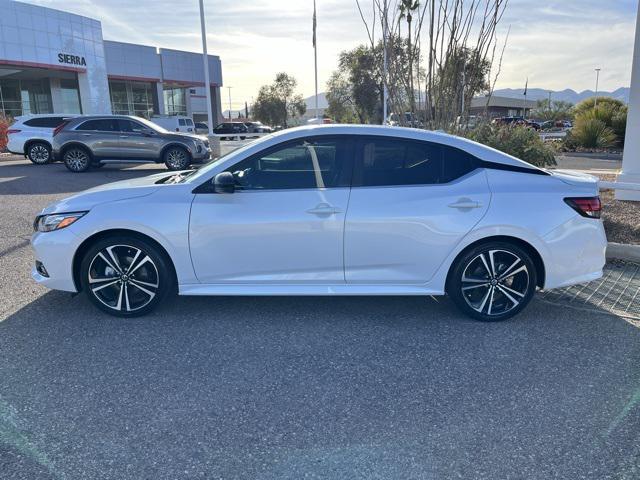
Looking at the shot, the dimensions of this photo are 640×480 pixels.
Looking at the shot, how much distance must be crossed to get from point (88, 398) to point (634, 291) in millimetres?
5061

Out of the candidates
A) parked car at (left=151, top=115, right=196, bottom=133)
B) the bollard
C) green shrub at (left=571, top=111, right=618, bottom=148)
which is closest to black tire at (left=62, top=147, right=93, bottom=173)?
the bollard

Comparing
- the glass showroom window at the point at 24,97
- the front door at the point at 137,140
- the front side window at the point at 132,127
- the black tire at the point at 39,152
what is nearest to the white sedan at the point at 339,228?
the front door at the point at 137,140

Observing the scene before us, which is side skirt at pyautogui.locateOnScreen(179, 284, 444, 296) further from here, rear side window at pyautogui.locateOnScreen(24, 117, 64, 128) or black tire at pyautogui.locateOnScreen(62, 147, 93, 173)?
rear side window at pyautogui.locateOnScreen(24, 117, 64, 128)

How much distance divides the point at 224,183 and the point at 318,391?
6.00ft

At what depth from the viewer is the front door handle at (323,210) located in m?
4.15

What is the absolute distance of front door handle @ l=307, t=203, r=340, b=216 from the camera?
163 inches

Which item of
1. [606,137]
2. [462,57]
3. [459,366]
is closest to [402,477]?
[459,366]

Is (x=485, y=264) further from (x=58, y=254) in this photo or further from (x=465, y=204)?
(x=58, y=254)

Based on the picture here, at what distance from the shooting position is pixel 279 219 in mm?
4160

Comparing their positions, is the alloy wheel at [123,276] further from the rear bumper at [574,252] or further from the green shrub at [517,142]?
the green shrub at [517,142]

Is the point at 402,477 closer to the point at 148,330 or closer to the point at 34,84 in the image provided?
the point at 148,330

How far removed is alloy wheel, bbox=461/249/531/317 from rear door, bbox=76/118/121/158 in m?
13.5

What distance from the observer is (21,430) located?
2869 millimetres

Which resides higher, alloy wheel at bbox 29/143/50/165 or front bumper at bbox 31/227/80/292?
alloy wheel at bbox 29/143/50/165
